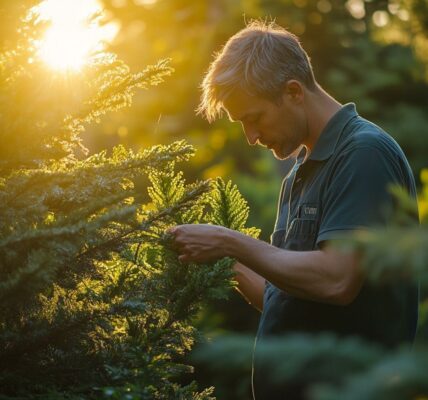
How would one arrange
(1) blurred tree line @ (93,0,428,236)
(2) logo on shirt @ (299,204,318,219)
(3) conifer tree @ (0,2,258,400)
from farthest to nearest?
1. (1) blurred tree line @ (93,0,428,236)
2. (2) logo on shirt @ (299,204,318,219)
3. (3) conifer tree @ (0,2,258,400)

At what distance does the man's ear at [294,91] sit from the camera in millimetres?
3143

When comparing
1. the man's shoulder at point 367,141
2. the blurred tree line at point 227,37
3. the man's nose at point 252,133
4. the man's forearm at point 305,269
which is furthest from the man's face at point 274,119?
the blurred tree line at point 227,37

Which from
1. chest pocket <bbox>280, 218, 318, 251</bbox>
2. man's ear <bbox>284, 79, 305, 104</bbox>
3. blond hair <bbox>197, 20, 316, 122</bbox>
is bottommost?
chest pocket <bbox>280, 218, 318, 251</bbox>

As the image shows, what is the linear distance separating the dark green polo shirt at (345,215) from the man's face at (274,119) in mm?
127

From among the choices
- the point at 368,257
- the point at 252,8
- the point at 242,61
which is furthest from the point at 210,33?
the point at 368,257

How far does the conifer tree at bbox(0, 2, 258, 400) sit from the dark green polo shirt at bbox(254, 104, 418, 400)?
47 centimetres

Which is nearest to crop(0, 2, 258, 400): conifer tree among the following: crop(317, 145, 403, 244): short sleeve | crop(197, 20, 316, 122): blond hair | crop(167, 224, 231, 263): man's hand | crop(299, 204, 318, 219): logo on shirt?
crop(167, 224, 231, 263): man's hand

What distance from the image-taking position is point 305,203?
2.97 meters

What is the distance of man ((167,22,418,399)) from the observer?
2586 mm

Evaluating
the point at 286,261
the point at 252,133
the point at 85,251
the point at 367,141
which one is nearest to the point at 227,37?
the point at 252,133

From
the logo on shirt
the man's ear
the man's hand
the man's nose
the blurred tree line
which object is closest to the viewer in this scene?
the man's hand

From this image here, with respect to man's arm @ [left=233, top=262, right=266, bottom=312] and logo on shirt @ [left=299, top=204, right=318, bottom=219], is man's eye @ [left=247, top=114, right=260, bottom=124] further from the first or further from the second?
man's arm @ [left=233, top=262, right=266, bottom=312]

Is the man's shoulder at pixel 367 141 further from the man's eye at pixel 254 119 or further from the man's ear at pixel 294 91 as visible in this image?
the man's eye at pixel 254 119

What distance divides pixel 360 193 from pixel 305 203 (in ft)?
1.35
